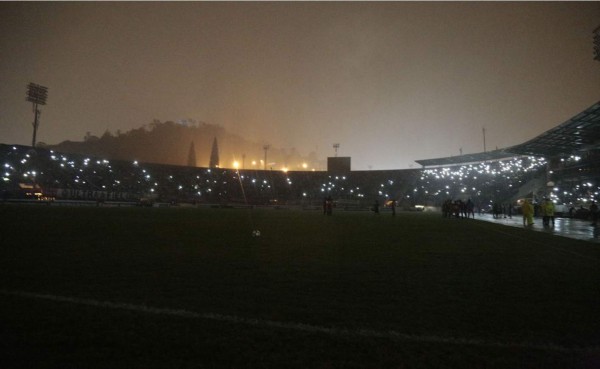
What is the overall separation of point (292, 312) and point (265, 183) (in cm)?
10231

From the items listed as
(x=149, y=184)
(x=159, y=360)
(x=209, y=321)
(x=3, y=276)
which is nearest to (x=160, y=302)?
(x=209, y=321)

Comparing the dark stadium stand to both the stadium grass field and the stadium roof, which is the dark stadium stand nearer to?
the stadium roof

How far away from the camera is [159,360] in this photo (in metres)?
3.07

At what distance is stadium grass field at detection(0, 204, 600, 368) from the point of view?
3.17 m

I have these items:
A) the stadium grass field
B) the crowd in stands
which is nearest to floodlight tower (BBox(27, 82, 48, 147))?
the crowd in stands

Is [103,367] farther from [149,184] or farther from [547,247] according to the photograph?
[149,184]

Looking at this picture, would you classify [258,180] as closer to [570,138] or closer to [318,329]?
[570,138]

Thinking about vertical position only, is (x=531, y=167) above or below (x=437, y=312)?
above

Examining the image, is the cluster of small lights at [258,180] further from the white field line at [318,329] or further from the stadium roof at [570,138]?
the white field line at [318,329]

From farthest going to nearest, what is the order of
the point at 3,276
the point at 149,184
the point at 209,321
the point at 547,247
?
the point at 149,184 < the point at 547,247 < the point at 3,276 < the point at 209,321

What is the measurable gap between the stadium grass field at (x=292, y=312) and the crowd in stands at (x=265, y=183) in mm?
46668

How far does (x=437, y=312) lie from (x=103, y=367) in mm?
3512

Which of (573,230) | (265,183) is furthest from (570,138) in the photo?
A: (265,183)

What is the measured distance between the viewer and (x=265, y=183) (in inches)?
4181
